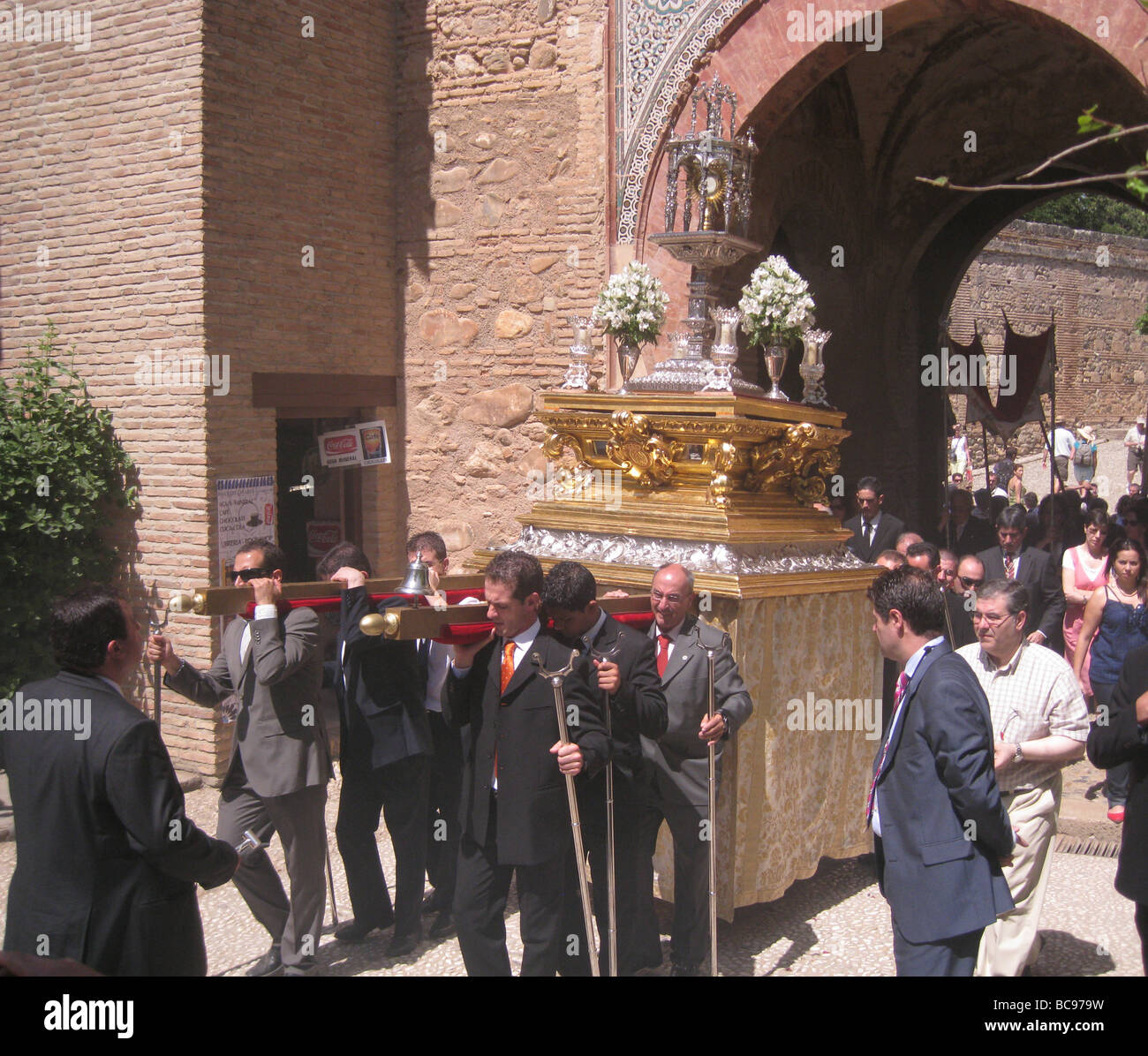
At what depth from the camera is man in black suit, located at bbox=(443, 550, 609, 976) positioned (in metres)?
4.32

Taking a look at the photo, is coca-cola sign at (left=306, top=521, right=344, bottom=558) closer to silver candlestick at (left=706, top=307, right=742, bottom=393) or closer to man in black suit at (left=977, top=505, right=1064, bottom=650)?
silver candlestick at (left=706, top=307, right=742, bottom=393)

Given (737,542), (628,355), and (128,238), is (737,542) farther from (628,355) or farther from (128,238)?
(128,238)

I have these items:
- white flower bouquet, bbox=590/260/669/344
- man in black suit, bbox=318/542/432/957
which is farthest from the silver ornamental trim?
white flower bouquet, bbox=590/260/669/344

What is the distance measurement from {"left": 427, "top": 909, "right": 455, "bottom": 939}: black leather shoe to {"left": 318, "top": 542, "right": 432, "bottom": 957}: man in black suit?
2.7 inches

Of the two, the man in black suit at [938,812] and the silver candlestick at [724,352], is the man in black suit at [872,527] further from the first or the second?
the man in black suit at [938,812]

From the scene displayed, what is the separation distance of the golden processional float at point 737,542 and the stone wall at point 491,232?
7.87ft

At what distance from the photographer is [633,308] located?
7168 millimetres

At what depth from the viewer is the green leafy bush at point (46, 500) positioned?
817 centimetres

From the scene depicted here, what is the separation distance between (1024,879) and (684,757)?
1436 mm

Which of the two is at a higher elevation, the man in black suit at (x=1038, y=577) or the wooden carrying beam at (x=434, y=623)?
the wooden carrying beam at (x=434, y=623)

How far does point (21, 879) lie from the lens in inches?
134

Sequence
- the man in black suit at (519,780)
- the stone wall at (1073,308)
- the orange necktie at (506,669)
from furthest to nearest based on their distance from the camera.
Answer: the stone wall at (1073,308), the orange necktie at (506,669), the man in black suit at (519,780)

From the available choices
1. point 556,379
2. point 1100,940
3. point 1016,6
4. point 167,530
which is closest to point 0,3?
point 167,530

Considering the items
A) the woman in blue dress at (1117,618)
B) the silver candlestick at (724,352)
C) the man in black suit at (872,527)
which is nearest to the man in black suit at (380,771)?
Answer: the silver candlestick at (724,352)
